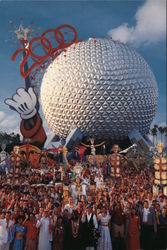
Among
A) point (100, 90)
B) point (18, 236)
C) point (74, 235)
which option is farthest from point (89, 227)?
point (100, 90)

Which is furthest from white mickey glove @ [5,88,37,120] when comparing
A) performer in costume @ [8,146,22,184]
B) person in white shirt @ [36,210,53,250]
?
person in white shirt @ [36,210,53,250]

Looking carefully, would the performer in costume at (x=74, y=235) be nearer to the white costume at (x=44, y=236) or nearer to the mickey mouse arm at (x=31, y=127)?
the white costume at (x=44, y=236)

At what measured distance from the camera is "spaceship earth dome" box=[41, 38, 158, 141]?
101ft

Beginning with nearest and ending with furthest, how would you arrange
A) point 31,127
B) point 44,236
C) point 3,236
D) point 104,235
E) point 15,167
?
point 3,236 → point 44,236 → point 104,235 → point 15,167 → point 31,127

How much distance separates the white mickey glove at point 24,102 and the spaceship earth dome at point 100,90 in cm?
1275

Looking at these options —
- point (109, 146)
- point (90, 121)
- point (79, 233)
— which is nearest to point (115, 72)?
point (90, 121)

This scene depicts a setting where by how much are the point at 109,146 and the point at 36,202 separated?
81.4 ft

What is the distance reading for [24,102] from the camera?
17750 millimetres

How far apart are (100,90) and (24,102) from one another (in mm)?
14220

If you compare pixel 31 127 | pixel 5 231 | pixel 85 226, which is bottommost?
pixel 5 231

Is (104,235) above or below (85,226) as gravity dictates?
below

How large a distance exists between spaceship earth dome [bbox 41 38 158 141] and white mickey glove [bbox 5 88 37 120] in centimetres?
1275

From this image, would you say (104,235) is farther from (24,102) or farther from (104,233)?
(24,102)

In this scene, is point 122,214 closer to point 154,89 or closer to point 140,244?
point 140,244
